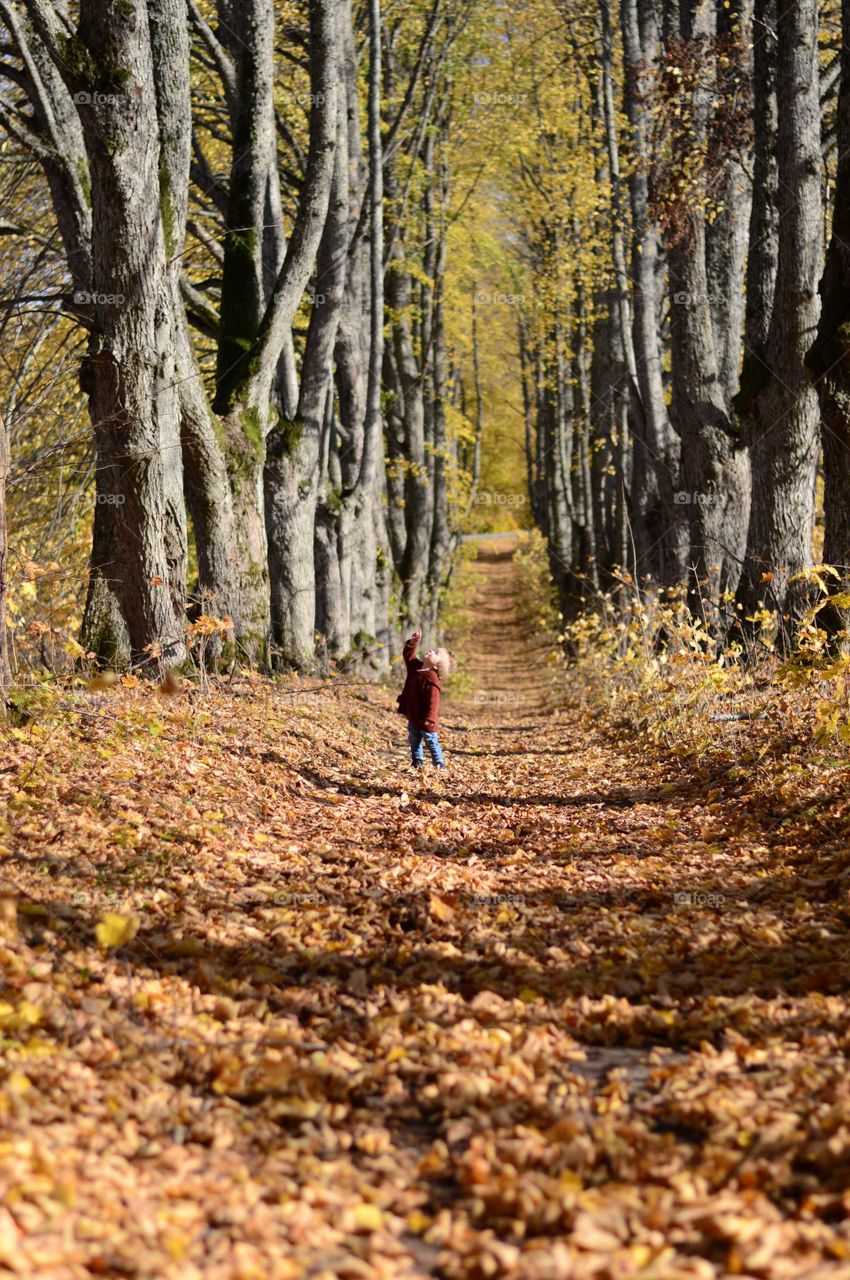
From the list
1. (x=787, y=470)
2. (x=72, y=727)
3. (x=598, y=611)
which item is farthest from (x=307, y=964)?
(x=598, y=611)

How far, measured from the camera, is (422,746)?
1030 cm

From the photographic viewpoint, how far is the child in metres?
10.0

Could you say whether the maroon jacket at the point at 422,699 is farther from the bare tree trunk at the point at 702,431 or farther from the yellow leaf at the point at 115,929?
the yellow leaf at the point at 115,929

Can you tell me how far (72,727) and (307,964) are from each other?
308cm

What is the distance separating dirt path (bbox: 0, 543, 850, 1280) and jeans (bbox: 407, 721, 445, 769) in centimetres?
256

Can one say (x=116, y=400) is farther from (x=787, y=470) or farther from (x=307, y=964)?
(x=787, y=470)
